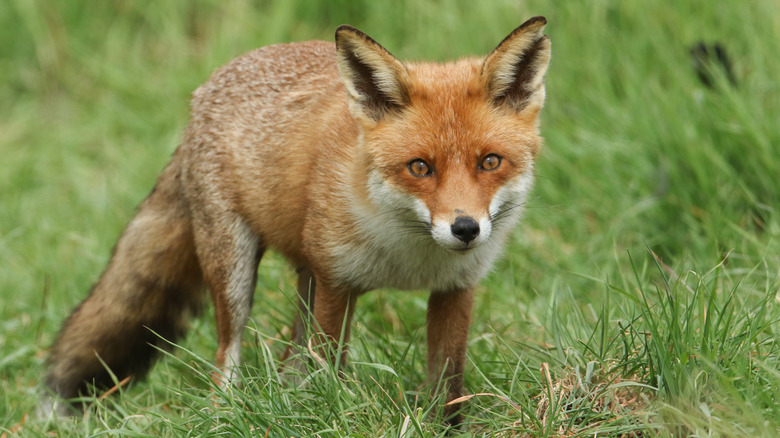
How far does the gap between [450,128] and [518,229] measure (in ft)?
6.78

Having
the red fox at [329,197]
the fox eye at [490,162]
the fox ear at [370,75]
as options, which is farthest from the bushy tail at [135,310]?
the fox eye at [490,162]

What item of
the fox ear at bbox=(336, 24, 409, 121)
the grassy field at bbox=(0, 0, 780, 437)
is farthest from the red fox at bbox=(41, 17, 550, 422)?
the grassy field at bbox=(0, 0, 780, 437)

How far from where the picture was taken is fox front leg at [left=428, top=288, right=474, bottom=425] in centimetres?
388

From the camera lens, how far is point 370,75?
3691mm

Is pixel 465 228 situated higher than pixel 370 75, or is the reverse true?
pixel 370 75

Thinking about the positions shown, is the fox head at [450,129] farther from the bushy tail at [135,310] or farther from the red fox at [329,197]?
the bushy tail at [135,310]

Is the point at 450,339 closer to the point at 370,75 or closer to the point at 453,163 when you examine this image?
the point at 453,163

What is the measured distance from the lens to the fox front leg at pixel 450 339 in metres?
3.88

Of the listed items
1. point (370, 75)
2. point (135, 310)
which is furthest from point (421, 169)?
point (135, 310)

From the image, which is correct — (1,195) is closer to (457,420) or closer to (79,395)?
(79,395)

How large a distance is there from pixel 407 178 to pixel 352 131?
576 mm

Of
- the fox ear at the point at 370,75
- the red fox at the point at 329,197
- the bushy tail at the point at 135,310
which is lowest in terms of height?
the bushy tail at the point at 135,310

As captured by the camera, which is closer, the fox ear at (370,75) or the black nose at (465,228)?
the black nose at (465,228)

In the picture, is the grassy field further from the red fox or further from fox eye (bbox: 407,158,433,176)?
fox eye (bbox: 407,158,433,176)
